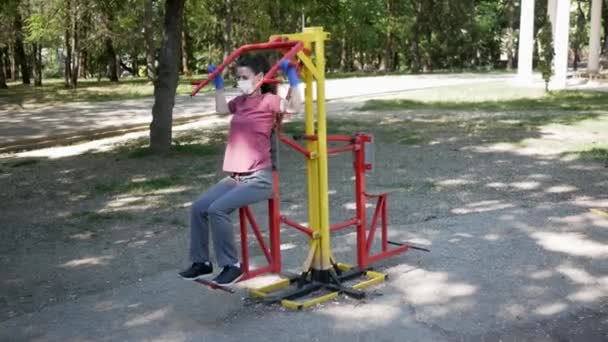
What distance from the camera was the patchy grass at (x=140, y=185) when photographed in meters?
9.05

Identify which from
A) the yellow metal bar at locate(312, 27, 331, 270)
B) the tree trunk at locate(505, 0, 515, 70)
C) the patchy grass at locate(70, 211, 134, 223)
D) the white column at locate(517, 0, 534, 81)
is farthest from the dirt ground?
the tree trunk at locate(505, 0, 515, 70)

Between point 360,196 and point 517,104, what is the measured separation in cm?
1530

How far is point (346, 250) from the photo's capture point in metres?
5.92

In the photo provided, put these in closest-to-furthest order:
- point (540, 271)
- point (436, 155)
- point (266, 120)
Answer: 1. point (266, 120)
2. point (540, 271)
3. point (436, 155)

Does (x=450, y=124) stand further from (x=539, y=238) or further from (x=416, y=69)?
(x=416, y=69)

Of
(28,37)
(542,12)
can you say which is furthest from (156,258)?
(542,12)

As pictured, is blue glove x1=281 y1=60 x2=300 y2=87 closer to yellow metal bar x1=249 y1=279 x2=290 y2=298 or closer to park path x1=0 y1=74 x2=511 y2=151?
yellow metal bar x1=249 y1=279 x2=290 y2=298

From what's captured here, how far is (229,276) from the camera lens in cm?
455

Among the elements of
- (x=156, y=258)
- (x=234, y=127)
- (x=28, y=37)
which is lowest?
(x=156, y=258)

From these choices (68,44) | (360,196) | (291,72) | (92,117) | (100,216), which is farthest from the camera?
(68,44)

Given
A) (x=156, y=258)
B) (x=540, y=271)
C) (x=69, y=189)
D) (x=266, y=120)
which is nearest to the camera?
(x=266, y=120)

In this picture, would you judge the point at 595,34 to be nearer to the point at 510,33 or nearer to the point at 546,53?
the point at 546,53

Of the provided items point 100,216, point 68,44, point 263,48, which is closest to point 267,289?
point 263,48

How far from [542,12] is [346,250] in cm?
4644
